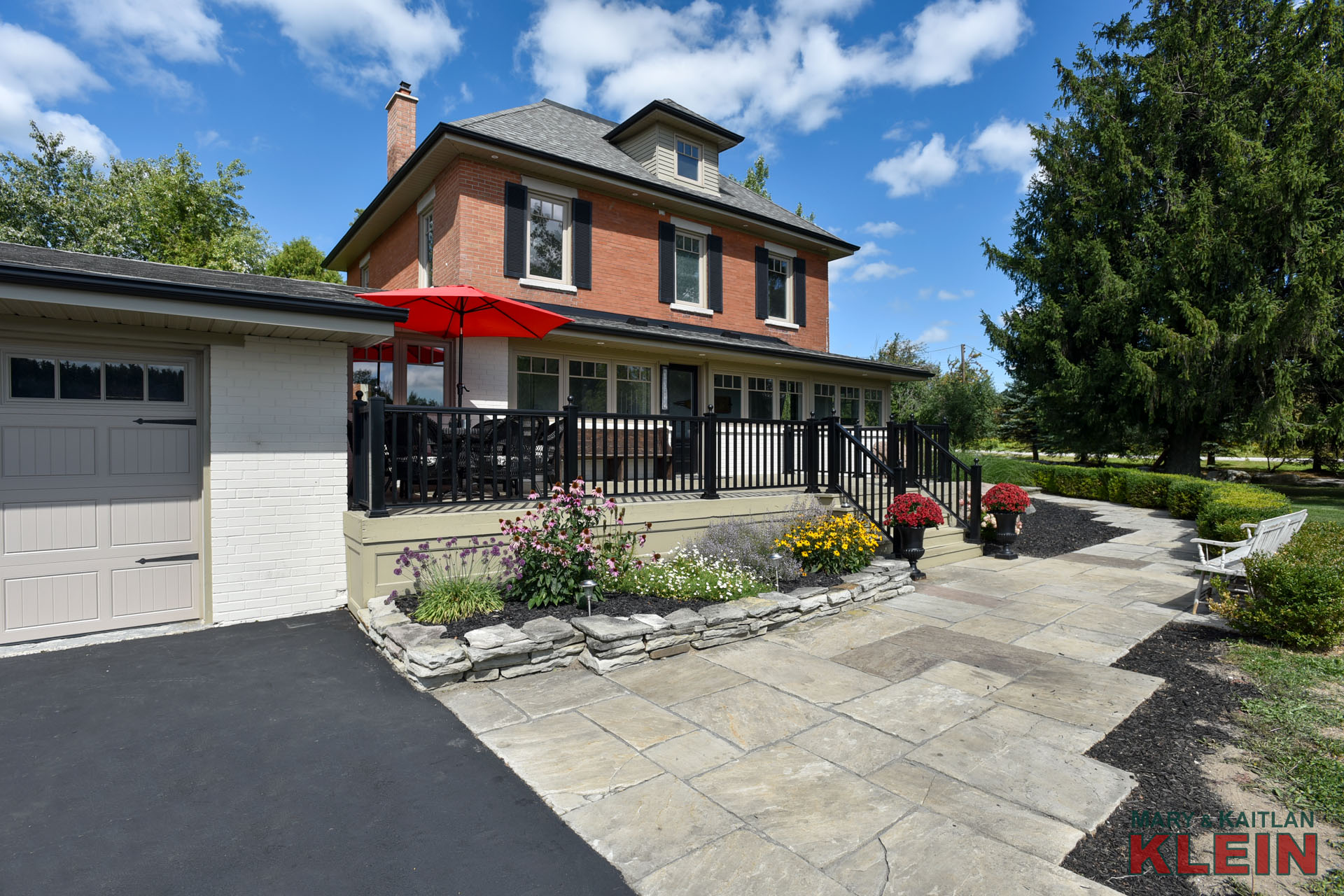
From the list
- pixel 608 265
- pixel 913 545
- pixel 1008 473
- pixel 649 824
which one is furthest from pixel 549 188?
pixel 1008 473

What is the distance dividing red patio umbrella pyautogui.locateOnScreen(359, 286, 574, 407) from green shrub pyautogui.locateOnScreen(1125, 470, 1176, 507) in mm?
14105

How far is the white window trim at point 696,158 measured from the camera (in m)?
13.0

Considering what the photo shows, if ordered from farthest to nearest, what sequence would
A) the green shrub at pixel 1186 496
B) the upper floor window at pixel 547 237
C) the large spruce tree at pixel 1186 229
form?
the large spruce tree at pixel 1186 229, the green shrub at pixel 1186 496, the upper floor window at pixel 547 237

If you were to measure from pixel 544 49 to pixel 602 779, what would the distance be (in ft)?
44.2

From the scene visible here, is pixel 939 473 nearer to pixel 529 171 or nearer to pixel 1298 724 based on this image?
pixel 1298 724

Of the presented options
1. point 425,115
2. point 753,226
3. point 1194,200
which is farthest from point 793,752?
point 1194,200

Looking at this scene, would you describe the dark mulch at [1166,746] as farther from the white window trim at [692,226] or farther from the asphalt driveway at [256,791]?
the white window trim at [692,226]

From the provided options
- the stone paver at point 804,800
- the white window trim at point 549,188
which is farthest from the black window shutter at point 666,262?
the stone paver at point 804,800

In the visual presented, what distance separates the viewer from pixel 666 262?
1215cm

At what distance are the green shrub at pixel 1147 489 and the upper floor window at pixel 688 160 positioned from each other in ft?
41.0

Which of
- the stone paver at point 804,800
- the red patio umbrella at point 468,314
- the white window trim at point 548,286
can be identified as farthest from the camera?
the white window trim at point 548,286

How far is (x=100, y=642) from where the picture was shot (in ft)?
17.1

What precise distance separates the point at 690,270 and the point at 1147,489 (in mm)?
11866

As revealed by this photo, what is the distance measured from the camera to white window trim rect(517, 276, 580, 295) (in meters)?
10.4
